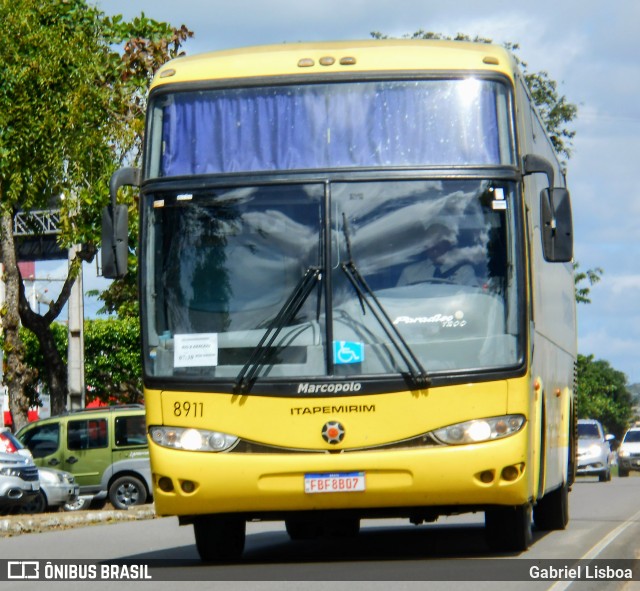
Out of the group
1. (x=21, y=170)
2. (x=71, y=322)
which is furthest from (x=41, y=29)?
(x=71, y=322)

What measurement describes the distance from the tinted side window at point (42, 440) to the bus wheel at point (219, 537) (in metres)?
15.7

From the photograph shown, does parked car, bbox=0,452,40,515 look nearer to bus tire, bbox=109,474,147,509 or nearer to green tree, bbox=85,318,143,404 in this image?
bus tire, bbox=109,474,147,509

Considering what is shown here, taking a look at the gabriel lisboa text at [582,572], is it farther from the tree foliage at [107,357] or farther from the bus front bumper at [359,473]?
the tree foliage at [107,357]

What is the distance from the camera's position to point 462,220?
36.7 feet

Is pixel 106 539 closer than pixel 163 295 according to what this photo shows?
No

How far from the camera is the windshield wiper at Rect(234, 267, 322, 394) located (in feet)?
35.7

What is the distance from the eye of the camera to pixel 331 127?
449 inches

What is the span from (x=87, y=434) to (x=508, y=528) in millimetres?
16862

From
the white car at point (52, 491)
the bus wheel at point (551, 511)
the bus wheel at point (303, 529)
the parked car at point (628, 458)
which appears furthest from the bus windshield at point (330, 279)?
the parked car at point (628, 458)

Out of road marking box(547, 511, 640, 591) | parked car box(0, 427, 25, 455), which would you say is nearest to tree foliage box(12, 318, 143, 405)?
parked car box(0, 427, 25, 455)

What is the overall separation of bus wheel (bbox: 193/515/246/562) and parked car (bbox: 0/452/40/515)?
32.3 ft

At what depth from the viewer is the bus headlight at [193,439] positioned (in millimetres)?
10891

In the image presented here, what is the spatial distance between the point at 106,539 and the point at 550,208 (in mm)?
7885

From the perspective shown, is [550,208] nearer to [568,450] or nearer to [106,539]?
[568,450]
